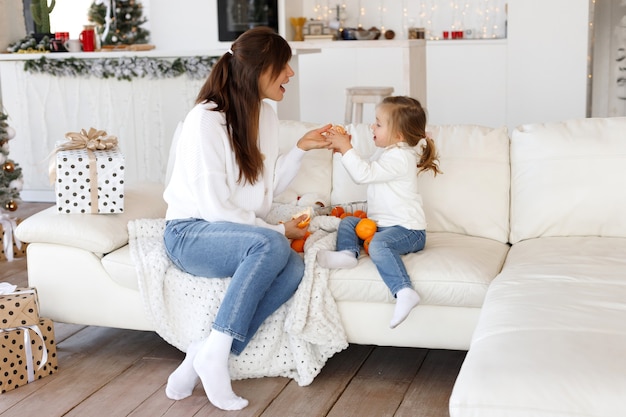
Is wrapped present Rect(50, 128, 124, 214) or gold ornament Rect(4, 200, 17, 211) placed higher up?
wrapped present Rect(50, 128, 124, 214)

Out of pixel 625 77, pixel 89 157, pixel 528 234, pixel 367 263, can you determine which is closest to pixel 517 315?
pixel 367 263

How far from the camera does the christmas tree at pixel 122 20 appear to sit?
8.16 m

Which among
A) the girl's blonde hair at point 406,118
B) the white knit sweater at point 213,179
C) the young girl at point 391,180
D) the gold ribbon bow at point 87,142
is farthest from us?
the gold ribbon bow at point 87,142

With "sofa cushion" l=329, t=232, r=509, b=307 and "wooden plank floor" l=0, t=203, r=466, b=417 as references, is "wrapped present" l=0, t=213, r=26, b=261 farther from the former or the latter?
"sofa cushion" l=329, t=232, r=509, b=307

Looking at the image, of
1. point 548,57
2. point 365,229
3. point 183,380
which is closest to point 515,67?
point 548,57

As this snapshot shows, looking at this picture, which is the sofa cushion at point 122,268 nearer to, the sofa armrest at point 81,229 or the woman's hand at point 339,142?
the sofa armrest at point 81,229

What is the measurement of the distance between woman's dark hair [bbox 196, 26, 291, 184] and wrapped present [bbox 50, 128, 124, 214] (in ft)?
1.89

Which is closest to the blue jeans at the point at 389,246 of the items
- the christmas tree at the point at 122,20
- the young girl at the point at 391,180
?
the young girl at the point at 391,180

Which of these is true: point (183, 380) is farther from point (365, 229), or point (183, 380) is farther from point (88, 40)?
point (88, 40)

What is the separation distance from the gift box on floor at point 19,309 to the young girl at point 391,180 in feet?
3.25

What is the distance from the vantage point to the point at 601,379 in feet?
6.57

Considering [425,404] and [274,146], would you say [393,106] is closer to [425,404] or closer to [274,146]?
[274,146]

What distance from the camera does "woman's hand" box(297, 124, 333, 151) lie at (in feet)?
10.7

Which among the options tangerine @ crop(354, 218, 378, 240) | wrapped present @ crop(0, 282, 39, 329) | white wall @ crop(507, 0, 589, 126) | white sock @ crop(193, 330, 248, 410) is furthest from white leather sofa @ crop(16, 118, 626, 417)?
white wall @ crop(507, 0, 589, 126)
